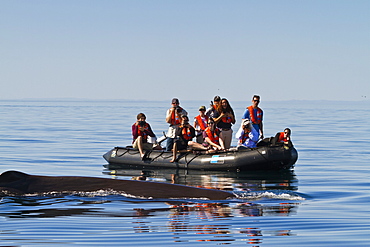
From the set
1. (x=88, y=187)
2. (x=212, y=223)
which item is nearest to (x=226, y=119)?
(x=88, y=187)

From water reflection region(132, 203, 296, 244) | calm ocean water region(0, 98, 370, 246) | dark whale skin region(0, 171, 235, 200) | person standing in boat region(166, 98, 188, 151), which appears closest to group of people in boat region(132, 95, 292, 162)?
person standing in boat region(166, 98, 188, 151)

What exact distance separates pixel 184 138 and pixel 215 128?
4.28 ft

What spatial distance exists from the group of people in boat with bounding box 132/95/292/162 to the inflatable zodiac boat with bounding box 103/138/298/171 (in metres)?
0.29

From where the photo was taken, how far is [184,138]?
72.9 feet

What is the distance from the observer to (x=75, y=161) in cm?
2467

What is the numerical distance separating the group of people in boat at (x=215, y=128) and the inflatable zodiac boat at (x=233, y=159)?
11.4 inches

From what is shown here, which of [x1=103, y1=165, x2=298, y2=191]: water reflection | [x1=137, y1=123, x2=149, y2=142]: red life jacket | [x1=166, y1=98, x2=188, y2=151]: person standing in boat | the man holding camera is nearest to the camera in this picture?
[x1=103, y1=165, x2=298, y2=191]: water reflection

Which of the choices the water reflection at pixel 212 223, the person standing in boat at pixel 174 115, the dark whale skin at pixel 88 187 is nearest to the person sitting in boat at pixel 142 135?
the person standing in boat at pixel 174 115

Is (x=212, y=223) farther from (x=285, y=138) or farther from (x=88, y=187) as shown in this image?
(x=285, y=138)

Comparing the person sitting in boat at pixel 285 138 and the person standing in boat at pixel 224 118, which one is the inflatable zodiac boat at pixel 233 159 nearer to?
the person sitting in boat at pixel 285 138

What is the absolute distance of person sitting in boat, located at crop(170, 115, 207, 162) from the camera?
856 inches

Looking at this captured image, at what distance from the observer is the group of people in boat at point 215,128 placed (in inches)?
838

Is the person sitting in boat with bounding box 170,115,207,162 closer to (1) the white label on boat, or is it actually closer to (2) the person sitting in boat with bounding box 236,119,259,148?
(1) the white label on boat

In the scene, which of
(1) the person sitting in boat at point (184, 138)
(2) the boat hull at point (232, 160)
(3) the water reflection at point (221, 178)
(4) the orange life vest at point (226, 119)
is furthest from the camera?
(1) the person sitting in boat at point (184, 138)
